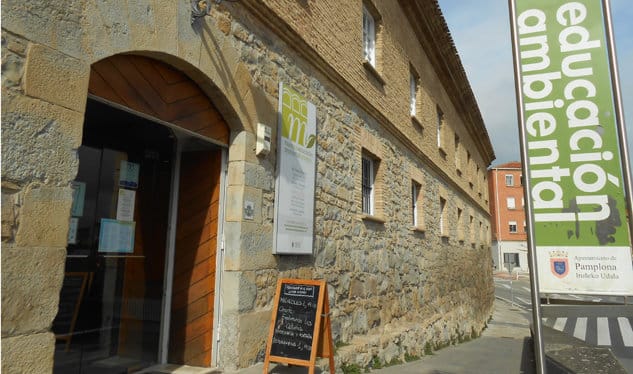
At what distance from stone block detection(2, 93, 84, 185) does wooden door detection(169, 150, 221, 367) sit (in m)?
1.81

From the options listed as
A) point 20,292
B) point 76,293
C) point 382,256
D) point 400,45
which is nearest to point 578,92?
point 20,292

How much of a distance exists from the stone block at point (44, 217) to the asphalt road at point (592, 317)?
11.0 feet

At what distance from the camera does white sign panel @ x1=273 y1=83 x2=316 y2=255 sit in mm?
5074

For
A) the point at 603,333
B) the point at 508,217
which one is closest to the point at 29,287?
the point at 603,333

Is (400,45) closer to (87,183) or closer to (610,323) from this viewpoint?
(87,183)

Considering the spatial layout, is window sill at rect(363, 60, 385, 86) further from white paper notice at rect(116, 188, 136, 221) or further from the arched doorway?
white paper notice at rect(116, 188, 136, 221)

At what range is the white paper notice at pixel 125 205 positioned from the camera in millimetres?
4199

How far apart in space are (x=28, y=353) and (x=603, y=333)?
1921 centimetres

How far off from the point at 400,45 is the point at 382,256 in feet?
16.4

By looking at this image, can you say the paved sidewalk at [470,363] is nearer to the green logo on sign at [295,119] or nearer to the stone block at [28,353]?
the stone block at [28,353]

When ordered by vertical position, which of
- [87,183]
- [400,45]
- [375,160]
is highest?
[400,45]

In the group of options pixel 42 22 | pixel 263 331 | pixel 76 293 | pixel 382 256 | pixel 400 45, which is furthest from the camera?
pixel 400 45

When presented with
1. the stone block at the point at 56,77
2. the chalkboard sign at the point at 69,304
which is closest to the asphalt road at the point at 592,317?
the stone block at the point at 56,77

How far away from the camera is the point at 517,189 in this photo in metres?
52.3
